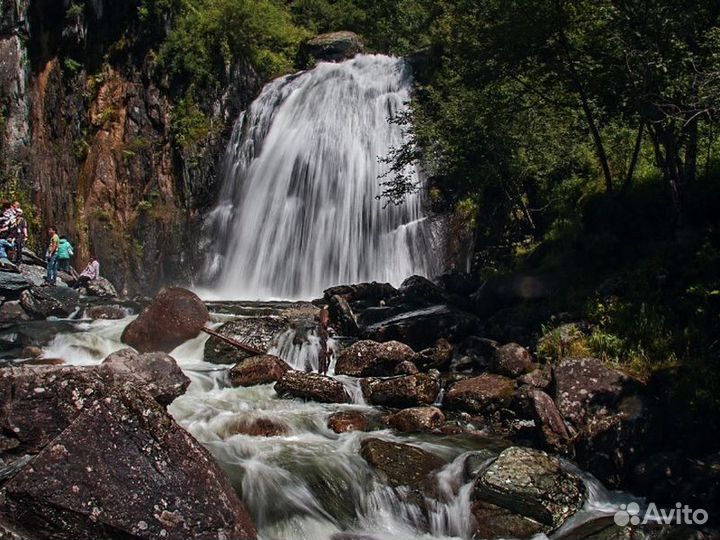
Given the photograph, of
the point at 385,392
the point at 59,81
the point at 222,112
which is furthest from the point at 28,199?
the point at 385,392

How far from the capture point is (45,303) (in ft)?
57.0

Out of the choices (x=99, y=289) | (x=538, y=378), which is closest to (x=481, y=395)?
(x=538, y=378)

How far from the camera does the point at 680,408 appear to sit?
8781mm

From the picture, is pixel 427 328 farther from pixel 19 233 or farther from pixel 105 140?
pixel 105 140

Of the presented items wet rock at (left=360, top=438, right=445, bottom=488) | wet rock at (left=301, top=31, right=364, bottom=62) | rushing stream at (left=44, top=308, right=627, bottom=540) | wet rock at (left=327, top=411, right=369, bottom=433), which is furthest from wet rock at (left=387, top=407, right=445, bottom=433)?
wet rock at (left=301, top=31, right=364, bottom=62)

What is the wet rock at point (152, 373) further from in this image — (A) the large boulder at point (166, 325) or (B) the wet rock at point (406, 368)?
(B) the wet rock at point (406, 368)

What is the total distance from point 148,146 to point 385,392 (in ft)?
66.8

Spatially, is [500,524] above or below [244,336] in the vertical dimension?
below

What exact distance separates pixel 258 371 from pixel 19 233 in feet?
40.5

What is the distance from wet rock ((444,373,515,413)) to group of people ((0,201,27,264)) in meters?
14.9

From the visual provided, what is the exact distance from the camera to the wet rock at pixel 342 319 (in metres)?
15.5

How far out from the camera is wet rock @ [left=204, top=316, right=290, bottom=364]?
1373 centimetres

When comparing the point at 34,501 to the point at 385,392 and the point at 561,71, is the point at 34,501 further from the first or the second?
the point at 561,71

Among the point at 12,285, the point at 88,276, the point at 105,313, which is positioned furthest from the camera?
the point at 88,276
